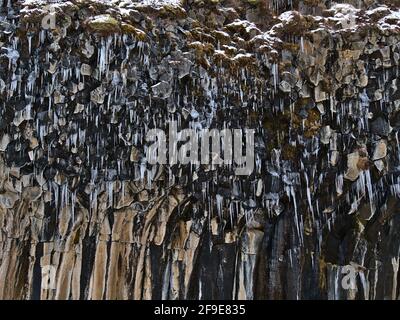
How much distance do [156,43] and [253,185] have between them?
302 centimetres

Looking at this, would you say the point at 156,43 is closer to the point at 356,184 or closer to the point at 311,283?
the point at 356,184

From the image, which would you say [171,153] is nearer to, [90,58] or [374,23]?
[90,58]

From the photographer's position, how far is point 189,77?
28.0 ft

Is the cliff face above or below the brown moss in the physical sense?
below

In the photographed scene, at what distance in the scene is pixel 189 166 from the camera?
27.9 ft

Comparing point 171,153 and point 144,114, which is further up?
point 144,114

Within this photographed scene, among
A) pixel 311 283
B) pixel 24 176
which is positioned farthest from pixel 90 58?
pixel 311 283

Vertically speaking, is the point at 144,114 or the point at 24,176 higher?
the point at 144,114

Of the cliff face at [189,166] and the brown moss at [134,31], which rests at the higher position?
the brown moss at [134,31]

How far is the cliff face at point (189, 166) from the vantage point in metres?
8.46

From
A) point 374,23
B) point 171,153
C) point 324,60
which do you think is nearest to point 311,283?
point 171,153

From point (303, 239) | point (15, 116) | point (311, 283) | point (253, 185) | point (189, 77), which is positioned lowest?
point (311, 283)

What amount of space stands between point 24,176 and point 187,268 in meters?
3.29

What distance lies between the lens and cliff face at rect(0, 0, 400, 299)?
27.8 feet
